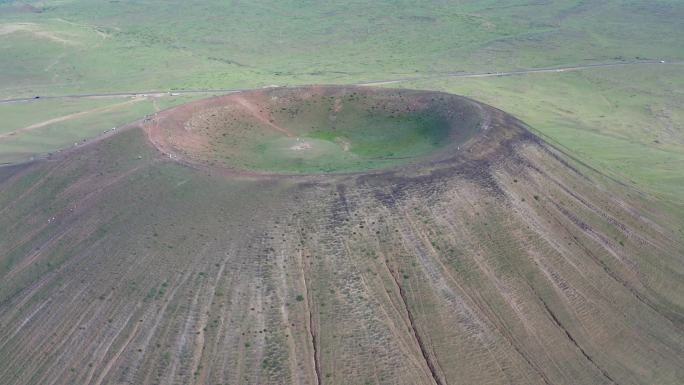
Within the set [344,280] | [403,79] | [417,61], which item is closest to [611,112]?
Result: [403,79]

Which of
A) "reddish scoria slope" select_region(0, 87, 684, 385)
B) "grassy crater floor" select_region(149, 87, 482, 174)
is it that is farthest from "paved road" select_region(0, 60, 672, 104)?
"reddish scoria slope" select_region(0, 87, 684, 385)

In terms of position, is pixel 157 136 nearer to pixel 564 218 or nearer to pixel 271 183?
pixel 271 183

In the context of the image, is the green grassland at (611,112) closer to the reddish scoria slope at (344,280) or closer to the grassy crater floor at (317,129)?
the grassy crater floor at (317,129)

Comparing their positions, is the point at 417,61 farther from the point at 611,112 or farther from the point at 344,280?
the point at 344,280

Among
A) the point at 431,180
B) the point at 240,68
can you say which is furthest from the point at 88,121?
the point at 431,180

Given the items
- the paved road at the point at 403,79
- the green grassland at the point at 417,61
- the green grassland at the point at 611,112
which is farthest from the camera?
the paved road at the point at 403,79

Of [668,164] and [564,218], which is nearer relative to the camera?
[564,218]

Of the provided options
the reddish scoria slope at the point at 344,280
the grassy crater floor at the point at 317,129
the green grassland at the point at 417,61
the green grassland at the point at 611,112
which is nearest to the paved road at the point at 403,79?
the green grassland at the point at 417,61
